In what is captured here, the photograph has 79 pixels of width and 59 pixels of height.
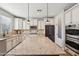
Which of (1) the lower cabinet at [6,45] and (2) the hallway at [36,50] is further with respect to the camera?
(1) the lower cabinet at [6,45]

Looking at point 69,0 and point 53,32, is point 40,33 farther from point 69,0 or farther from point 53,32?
point 69,0

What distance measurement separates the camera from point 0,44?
352 centimetres

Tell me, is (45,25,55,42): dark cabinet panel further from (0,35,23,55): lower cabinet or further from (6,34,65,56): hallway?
(6,34,65,56): hallway

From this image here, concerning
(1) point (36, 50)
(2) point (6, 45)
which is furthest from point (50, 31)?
(1) point (36, 50)

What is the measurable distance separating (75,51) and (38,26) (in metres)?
4.77

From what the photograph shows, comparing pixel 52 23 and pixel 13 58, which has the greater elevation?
pixel 52 23

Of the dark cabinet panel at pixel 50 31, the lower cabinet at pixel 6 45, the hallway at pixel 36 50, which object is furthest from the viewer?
the dark cabinet panel at pixel 50 31

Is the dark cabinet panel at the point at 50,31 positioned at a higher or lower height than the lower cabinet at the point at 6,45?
higher

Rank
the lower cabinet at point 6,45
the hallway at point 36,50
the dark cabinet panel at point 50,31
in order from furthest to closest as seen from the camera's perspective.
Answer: the dark cabinet panel at point 50,31 < the lower cabinet at point 6,45 < the hallway at point 36,50

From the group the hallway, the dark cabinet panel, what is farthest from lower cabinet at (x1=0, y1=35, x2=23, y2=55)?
the dark cabinet panel

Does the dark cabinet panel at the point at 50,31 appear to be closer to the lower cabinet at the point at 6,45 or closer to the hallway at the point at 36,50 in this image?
the lower cabinet at the point at 6,45

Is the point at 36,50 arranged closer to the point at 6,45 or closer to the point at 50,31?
the point at 6,45

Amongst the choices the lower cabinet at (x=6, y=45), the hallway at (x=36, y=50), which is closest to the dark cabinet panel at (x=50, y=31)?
the lower cabinet at (x=6, y=45)

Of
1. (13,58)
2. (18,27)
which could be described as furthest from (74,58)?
(18,27)
